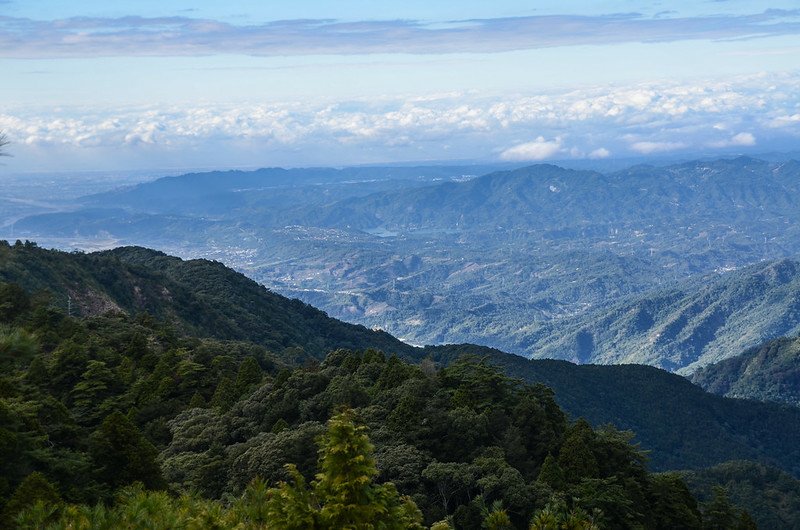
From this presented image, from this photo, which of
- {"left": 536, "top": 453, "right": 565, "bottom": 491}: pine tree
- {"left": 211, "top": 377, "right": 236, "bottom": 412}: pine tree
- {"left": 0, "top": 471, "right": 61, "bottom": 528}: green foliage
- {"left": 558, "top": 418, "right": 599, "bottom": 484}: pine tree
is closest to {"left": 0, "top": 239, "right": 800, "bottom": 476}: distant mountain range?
{"left": 211, "top": 377, "right": 236, "bottom": 412}: pine tree

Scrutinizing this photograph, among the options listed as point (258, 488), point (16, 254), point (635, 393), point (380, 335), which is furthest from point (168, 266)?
point (258, 488)

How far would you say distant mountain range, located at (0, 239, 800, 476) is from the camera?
10438 centimetres

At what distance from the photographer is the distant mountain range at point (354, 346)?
10438 centimetres

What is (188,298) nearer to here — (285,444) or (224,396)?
(224,396)

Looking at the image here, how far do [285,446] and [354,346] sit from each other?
96898 mm

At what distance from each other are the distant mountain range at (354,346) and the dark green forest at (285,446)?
39.0 m

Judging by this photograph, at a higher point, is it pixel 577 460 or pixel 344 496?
pixel 344 496

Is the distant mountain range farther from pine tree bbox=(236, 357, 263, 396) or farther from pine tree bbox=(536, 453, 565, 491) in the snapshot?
pine tree bbox=(536, 453, 565, 491)

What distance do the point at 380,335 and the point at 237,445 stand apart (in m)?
115

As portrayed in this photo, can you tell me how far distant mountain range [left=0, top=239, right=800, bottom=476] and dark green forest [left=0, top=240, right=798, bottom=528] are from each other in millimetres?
39041

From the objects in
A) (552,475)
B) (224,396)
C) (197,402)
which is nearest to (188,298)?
(224,396)

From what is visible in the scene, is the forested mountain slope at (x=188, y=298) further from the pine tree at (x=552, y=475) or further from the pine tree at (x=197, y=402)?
the pine tree at (x=552, y=475)

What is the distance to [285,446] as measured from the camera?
1529 inches

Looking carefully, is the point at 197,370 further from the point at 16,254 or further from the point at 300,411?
the point at 16,254
